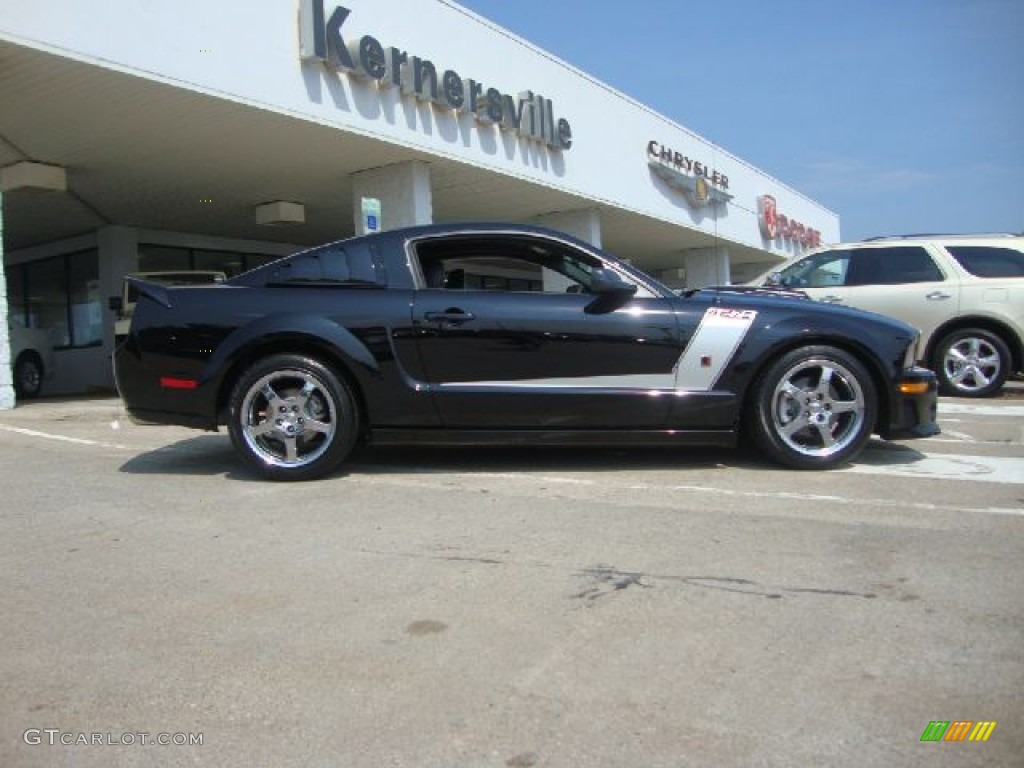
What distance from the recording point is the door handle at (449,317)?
478 cm

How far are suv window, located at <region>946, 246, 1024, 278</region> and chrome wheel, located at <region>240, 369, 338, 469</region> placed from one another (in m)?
7.40

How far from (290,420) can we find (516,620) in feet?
8.12

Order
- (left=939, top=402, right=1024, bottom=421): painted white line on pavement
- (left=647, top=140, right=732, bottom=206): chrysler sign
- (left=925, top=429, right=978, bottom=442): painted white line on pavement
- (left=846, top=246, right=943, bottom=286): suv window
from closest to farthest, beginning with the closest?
(left=925, top=429, right=978, bottom=442): painted white line on pavement
(left=939, top=402, right=1024, bottom=421): painted white line on pavement
(left=846, top=246, right=943, bottom=286): suv window
(left=647, top=140, right=732, bottom=206): chrysler sign

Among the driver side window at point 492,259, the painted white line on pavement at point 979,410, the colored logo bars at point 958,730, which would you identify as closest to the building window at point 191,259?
the driver side window at point 492,259

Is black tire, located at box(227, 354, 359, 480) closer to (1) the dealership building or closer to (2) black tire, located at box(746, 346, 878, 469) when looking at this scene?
(2) black tire, located at box(746, 346, 878, 469)

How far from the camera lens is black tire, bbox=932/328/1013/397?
29.0ft


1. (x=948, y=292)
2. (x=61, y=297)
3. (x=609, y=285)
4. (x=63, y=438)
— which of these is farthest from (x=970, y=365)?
(x=61, y=297)

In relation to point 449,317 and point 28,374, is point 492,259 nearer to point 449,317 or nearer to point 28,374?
point 449,317

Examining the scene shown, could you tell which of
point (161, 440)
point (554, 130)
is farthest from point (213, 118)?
point (554, 130)

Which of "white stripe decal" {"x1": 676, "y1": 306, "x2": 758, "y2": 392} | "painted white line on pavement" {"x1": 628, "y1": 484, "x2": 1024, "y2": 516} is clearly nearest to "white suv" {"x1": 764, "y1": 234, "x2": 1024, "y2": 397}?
"white stripe decal" {"x1": 676, "y1": 306, "x2": 758, "y2": 392}

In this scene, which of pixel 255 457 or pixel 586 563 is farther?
pixel 255 457

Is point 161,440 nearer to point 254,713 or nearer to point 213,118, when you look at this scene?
point 254,713

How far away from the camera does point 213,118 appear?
427 inches

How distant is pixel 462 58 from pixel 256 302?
10.1 m
